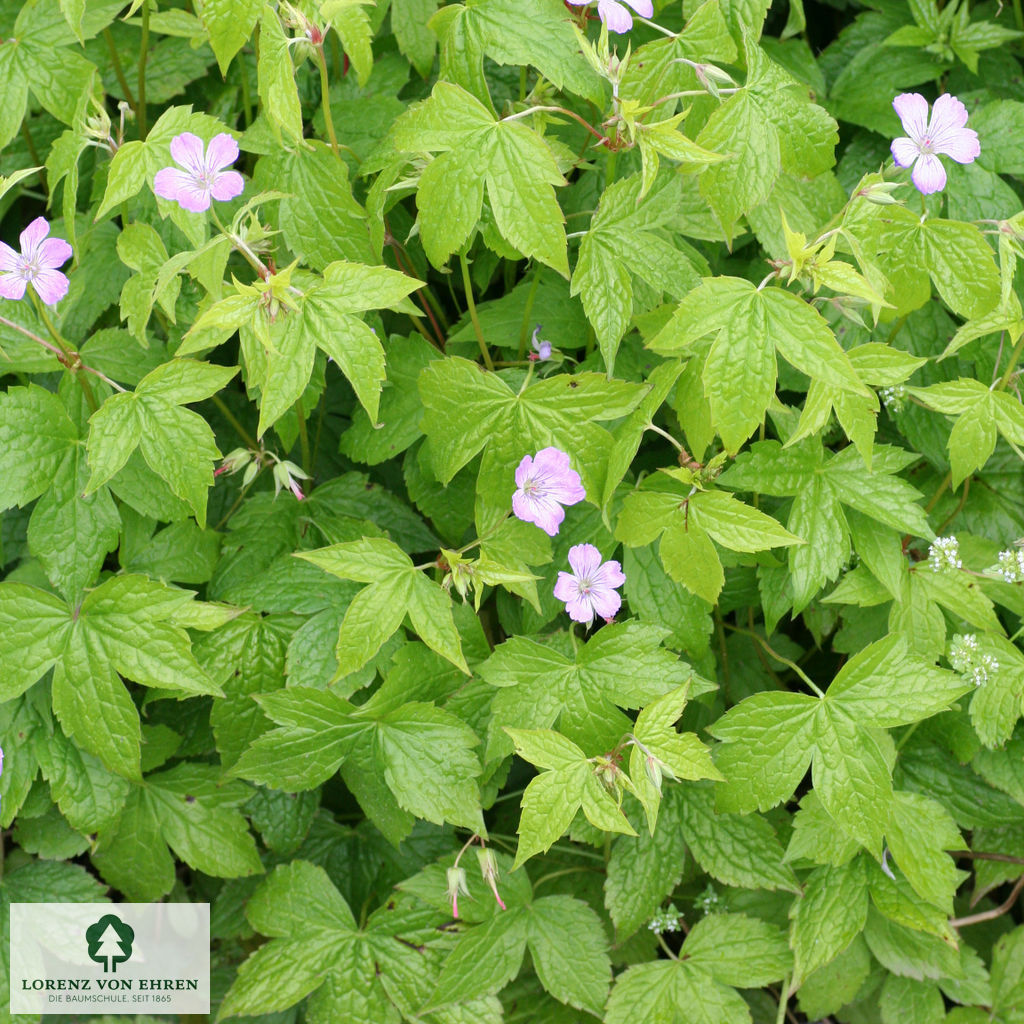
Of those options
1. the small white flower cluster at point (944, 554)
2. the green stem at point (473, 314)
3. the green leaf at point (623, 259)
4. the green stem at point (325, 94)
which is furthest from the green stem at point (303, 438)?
the small white flower cluster at point (944, 554)

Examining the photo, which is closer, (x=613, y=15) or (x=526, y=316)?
(x=613, y=15)

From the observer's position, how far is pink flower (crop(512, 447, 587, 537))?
160cm

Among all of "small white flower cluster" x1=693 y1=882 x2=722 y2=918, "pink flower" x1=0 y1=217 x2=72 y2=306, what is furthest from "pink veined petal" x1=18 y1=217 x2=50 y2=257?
"small white flower cluster" x1=693 y1=882 x2=722 y2=918

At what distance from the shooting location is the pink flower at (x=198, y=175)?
154 cm

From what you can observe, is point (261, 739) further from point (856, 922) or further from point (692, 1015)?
point (856, 922)

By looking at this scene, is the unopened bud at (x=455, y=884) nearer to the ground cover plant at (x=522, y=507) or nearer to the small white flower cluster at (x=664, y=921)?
the ground cover plant at (x=522, y=507)

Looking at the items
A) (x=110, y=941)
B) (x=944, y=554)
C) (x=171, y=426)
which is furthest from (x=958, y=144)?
(x=110, y=941)

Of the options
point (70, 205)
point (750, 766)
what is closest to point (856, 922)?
point (750, 766)

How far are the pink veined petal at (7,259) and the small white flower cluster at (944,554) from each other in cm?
178

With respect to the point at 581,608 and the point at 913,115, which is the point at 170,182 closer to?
the point at 581,608

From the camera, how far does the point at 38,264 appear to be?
167 cm

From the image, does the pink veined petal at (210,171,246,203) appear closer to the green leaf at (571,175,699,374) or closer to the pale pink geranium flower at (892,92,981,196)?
the green leaf at (571,175,699,374)

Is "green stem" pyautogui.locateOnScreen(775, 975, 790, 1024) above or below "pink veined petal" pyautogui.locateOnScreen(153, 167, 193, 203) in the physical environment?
below

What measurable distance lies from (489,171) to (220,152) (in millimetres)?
440
